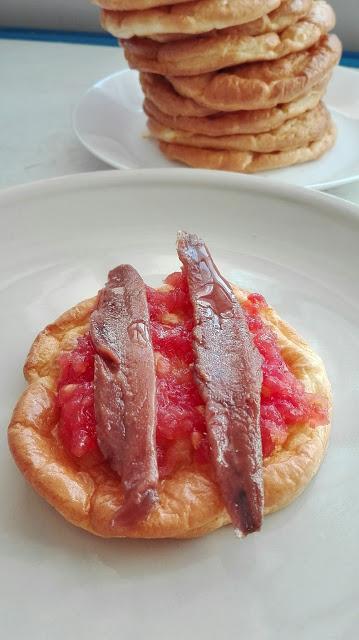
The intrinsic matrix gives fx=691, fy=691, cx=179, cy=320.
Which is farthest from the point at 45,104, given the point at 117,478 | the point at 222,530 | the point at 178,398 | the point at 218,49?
the point at 222,530

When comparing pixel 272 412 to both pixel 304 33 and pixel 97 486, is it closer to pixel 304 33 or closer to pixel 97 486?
pixel 97 486

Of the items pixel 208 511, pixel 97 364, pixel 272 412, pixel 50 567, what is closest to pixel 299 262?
pixel 272 412

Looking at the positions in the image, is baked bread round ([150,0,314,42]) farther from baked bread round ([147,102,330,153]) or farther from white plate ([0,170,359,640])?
white plate ([0,170,359,640])

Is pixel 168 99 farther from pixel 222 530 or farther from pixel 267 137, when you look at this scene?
pixel 222 530

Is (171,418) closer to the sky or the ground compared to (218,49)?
closer to the ground

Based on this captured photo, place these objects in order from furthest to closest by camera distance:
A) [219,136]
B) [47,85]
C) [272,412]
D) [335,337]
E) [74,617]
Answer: [47,85]
[219,136]
[335,337]
[272,412]
[74,617]

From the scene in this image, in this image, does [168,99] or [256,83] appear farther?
[168,99]

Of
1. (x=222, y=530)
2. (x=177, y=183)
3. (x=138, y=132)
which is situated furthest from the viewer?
(x=138, y=132)

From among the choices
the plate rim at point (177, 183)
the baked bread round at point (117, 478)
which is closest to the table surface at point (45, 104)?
the plate rim at point (177, 183)
